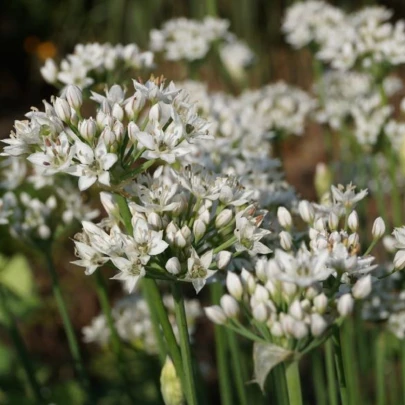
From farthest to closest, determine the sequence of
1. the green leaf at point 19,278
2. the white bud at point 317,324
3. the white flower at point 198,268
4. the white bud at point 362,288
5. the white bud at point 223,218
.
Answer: the green leaf at point 19,278 < the white bud at point 223,218 < the white flower at point 198,268 < the white bud at point 362,288 < the white bud at point 317,324

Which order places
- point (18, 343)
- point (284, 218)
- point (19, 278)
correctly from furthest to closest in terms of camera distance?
point (19, 278)
point (18, 343)
point (284, 218)

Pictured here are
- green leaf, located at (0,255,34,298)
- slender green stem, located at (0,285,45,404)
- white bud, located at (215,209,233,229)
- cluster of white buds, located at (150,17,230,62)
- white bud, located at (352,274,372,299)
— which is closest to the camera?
white bud, located at (352,274,372,299)

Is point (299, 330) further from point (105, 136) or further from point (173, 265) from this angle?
point (105, 136)

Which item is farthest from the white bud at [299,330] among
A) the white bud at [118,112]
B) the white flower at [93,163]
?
the white bud at [118,112]

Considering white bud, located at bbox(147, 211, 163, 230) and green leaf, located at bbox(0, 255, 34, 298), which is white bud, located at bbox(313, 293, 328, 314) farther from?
green leaf, located at bbox(0, 255, 34, 298)

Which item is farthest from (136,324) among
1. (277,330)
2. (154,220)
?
(277,330)

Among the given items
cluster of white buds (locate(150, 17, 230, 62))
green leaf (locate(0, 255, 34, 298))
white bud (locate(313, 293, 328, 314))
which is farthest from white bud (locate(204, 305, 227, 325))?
green leaf (locate(0, 255, 34, 298))

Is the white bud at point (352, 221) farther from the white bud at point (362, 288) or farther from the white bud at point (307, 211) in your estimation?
the white bud at point (362, 288)
